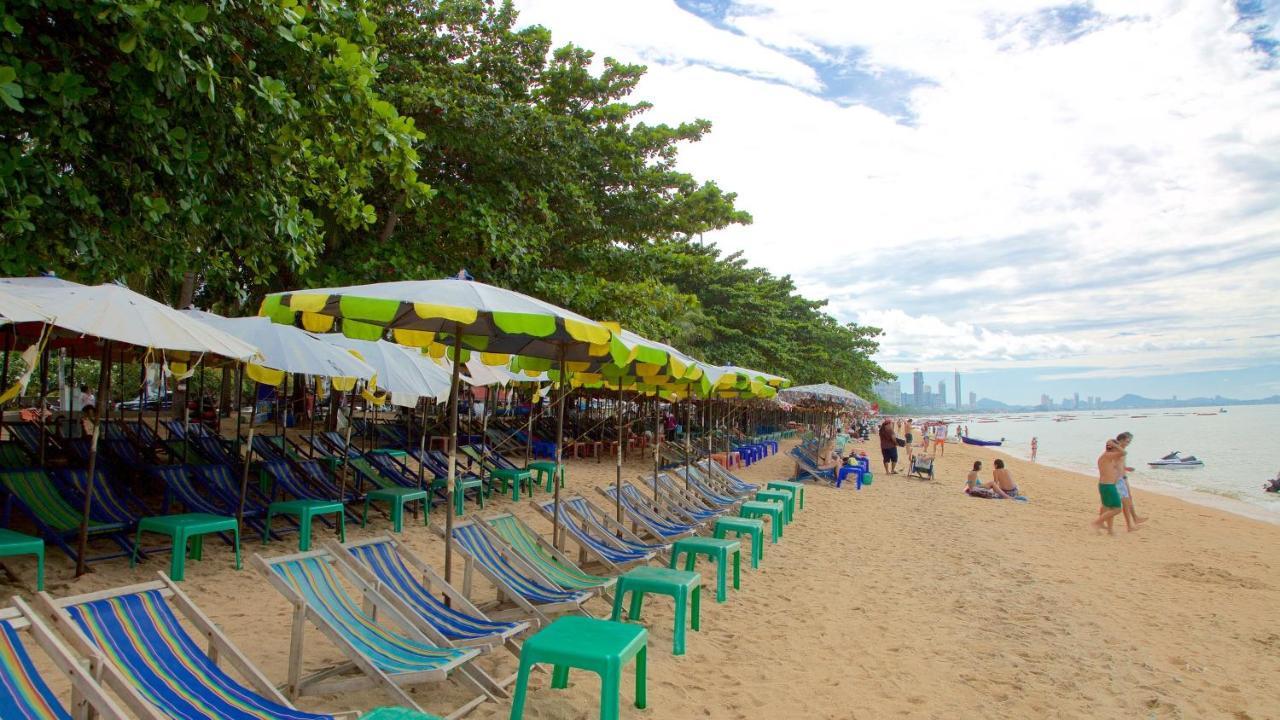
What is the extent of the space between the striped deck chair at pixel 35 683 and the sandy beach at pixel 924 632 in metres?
1.50

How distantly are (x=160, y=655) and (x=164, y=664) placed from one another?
5 centimetres

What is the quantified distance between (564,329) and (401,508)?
5135 millimetres

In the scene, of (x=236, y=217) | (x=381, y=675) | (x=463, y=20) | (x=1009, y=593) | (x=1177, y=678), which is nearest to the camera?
(x=381, y=675)

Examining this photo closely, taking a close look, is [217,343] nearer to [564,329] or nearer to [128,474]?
[564,329]

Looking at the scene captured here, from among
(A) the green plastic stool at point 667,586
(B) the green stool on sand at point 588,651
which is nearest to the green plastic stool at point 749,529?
(A) the green plastic stool at point 667,586

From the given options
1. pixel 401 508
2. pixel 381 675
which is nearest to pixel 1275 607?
pixel 381 675

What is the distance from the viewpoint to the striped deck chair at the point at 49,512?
5.58m

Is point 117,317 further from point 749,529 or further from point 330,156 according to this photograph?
point 749,529

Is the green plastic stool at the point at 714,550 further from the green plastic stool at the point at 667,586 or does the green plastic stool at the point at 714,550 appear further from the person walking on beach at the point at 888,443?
the person walking on beach at the point at 888,443

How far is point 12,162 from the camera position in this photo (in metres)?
3.96

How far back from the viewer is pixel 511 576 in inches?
190

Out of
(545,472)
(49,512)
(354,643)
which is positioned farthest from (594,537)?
(545,472)

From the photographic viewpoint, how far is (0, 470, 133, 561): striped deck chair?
5578 mm

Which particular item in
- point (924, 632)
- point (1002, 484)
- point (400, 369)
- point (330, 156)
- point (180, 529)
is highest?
point (330, 156)
